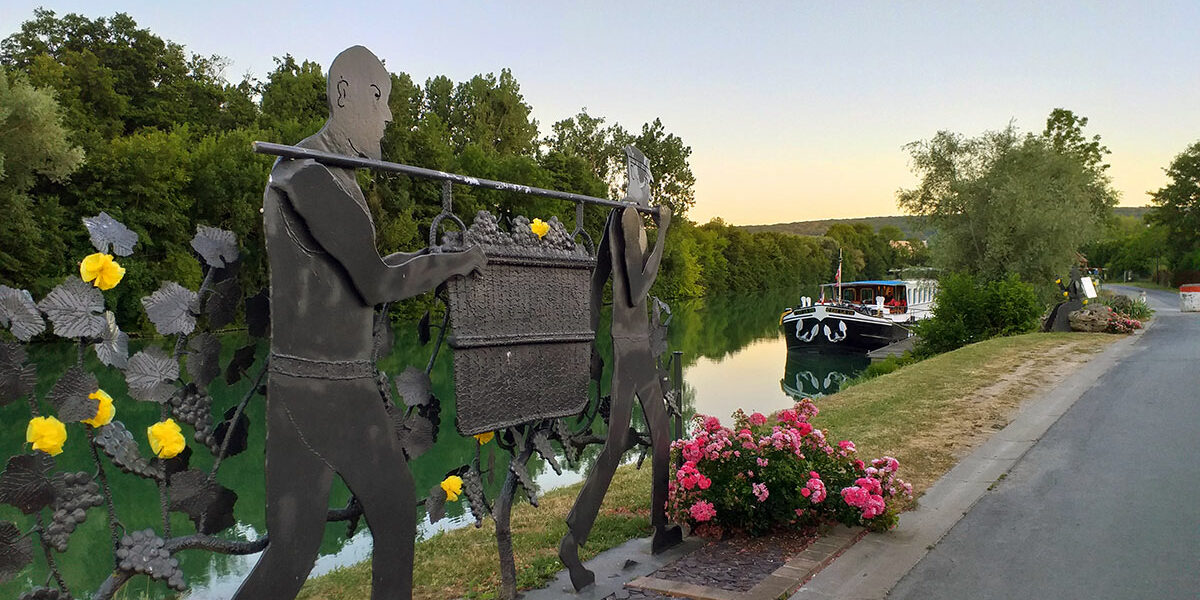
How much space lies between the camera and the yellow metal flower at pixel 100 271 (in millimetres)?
3314

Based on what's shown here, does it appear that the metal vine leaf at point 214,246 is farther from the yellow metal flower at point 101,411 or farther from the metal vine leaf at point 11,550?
the metal vine leaf at point 11,550

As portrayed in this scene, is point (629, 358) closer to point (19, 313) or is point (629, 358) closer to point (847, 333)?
point (19, 313)

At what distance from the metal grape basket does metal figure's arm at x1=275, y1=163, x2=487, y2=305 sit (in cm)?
39

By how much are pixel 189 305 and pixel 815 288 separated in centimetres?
9505

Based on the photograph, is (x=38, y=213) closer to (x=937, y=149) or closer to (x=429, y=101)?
(x=429, y=101)

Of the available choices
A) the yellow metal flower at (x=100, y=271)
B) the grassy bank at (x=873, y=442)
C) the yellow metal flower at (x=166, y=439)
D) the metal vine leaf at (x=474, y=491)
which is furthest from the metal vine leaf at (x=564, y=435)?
the yellow metal flower at (x=100, y=271)

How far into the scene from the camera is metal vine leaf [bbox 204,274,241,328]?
3.54 metres

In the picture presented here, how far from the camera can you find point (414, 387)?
14.1ft

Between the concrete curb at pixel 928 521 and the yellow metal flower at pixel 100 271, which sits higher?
the yellow metal flower at pixel 100 271

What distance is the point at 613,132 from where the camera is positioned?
5050 cm

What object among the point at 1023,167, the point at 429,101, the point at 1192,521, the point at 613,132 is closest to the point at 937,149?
the point at 1023,167

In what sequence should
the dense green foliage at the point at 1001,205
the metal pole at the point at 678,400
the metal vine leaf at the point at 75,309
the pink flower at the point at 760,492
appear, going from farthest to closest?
1. the dense green foliage at the point at 1001,205
2. the metal pole at the point at 678,400
3. the pink flower at the point at 760,492
4. the metal vine leaf at the point at 75,309

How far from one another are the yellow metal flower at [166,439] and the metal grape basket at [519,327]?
1393 mm

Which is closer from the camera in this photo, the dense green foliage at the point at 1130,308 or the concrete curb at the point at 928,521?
the concrete curb at the point at 928,521
